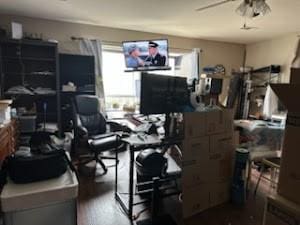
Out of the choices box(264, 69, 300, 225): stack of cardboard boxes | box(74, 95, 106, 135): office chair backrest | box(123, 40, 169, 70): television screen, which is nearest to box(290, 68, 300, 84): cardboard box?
box(264, 69, 300, 225): stack of cardboard boxes

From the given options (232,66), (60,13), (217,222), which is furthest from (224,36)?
(217,222)

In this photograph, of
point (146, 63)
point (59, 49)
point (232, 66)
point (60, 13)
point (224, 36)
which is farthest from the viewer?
point (232, 66)

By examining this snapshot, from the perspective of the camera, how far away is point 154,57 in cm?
450

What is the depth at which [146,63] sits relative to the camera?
454cm

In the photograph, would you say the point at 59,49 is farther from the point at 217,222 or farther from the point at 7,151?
the point at 217,222

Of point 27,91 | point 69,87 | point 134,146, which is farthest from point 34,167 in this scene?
point 69,87

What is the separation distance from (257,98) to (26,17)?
5.20 metres

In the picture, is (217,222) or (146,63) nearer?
(217,222)

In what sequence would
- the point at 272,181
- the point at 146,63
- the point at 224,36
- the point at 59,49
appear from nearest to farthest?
1. the point at 272,181
2. the point at 59,49
3. the point at 146,63
4. the point at 224,36

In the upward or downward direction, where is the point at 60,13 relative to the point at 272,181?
upward

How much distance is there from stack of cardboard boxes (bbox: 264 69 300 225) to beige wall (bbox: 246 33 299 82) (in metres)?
3.63

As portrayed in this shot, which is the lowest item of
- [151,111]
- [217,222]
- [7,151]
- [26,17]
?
[217,222]

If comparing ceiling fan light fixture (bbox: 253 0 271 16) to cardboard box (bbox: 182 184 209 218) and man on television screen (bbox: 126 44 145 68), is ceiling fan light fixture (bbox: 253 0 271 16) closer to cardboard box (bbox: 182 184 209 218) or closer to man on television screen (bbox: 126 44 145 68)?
cardboard box (bbox: 182 184 209 218)

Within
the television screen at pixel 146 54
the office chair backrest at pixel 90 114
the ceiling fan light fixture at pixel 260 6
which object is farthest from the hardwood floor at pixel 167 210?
the television screen at pixel 146 54
